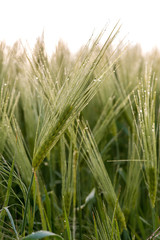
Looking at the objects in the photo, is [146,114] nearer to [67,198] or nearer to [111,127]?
[67,198]

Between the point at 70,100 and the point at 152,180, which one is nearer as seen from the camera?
the point at 70,100

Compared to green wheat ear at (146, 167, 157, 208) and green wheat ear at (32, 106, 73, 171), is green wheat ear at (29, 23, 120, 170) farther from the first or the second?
green wheat ear at (146, 167, 157, 208)

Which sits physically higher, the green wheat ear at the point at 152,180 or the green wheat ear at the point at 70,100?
the green wheat ear at the point at 70,100

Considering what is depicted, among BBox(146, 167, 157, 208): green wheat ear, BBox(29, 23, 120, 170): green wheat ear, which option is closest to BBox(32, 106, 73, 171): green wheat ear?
BBox(29, 23, 120, 170): green wheat ear

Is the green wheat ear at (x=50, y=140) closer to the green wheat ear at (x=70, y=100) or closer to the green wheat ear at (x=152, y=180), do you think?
the green wheat ear at (x=70, y=100)

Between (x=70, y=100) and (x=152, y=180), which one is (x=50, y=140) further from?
(x=152, y=180)

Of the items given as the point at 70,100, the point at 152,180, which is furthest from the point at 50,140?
the point at 152,180

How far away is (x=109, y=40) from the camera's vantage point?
738 millimetres

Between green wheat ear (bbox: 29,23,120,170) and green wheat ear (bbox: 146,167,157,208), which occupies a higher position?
green wheat ear (bbox: 29,23,120,170)

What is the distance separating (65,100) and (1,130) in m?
0.25

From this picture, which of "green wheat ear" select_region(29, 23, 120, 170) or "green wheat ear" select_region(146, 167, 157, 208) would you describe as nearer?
"green wheat ear" select_region(29, 23, 120, 170)

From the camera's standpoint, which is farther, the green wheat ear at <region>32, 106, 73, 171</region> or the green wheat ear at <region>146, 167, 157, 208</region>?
the green wheat ear at <region>146, 167, 157, 208</region>

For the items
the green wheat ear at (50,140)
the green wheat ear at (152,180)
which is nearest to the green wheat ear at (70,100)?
the green wheat ear at (50,140)

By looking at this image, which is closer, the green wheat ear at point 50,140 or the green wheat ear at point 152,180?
the green wheat ear at point 50,140
